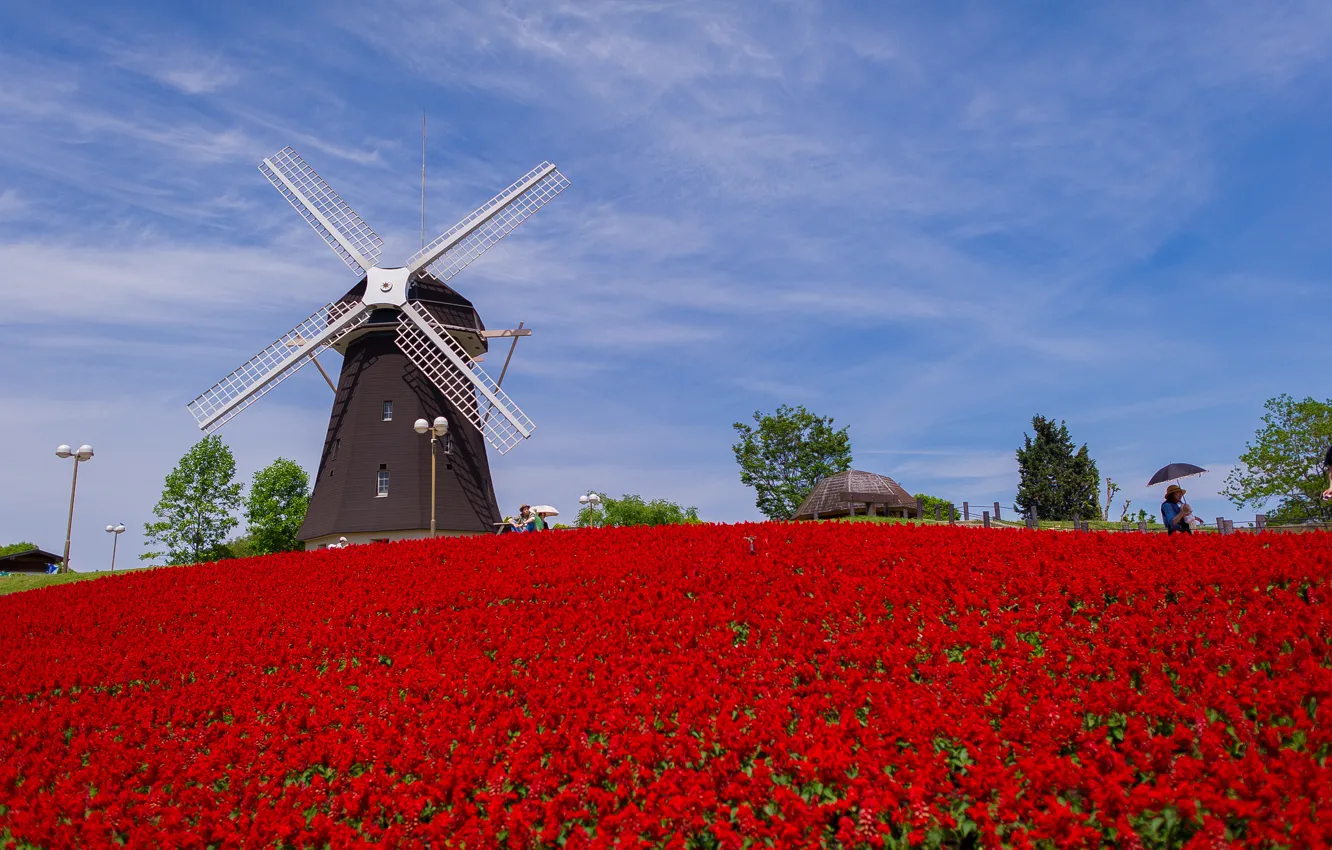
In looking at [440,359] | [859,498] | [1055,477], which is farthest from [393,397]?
[1055,477]

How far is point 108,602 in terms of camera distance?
49.1ft

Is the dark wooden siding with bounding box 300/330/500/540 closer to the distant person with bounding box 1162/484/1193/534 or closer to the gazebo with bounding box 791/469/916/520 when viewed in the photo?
the gazebo with bounding box 791/469/916/520

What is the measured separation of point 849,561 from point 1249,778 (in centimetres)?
599

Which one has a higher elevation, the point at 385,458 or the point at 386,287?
the point at 386,287

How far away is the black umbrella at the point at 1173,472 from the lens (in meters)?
20.0

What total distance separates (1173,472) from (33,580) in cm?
3150

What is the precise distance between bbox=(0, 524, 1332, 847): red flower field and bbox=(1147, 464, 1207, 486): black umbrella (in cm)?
1025

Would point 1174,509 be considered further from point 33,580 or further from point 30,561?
point 30,561

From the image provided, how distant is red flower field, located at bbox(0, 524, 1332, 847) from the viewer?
17.2 ft

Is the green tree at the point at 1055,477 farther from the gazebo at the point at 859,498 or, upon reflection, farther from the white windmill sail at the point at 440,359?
the white windmill sail at the point at 440,359

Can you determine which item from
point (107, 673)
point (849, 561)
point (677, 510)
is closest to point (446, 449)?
point (107, 673)

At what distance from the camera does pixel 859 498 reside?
40.7m

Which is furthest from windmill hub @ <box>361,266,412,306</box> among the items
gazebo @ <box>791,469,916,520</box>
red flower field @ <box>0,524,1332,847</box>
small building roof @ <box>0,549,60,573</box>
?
small building roof @ <box>0,549,60,573</box>

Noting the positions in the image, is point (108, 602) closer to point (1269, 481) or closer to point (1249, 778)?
point (1249, 778)
